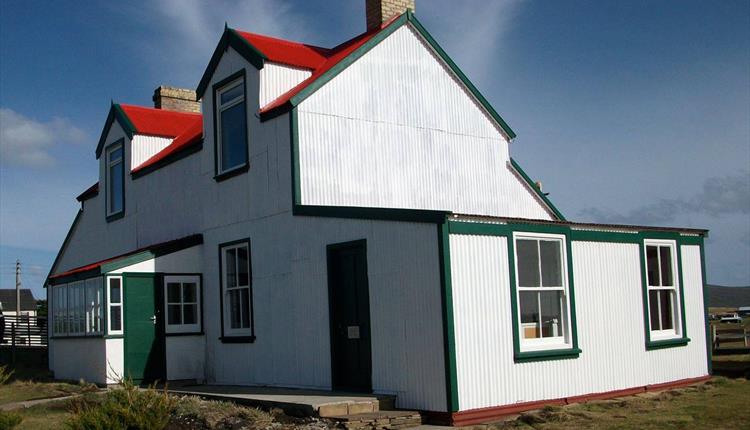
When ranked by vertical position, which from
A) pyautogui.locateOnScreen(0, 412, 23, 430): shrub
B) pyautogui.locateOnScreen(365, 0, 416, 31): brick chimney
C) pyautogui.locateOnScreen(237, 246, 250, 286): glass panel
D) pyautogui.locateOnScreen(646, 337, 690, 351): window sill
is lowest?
pyautogui.locateOnScreen(0, 412, 23, 430): shrub

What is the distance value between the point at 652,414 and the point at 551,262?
2927 millimetres

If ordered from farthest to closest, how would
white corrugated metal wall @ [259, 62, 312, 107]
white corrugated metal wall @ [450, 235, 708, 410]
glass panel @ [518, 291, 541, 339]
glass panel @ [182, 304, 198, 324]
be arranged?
glass panel @ [182, 304, 198, 324] → white corrugated metal wall @ [259, 62, 312, 107] → glass panel @ [518, 291, 541, 339] → white corrugated metal wall @ [450, 235, 708, 410]

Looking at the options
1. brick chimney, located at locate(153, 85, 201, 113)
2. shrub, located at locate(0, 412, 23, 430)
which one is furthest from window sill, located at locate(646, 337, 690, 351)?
brick chimney, located at locate(153, 85, 201, 113)

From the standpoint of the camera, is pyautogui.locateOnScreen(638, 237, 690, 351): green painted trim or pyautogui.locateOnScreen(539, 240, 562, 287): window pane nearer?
pyautogui.locateOnScreen(539, 240, 562, 287): window pane

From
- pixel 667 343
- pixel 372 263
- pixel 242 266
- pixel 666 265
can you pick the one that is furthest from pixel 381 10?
pixel 667 343

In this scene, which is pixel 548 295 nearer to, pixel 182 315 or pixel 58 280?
pixel 182 315

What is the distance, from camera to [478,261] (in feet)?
41.9

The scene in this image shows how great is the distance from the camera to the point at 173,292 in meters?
19.0

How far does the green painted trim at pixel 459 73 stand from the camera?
18969 mm

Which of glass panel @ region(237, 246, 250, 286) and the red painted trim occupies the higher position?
glass panel @ region(237, 246, 250, 286)

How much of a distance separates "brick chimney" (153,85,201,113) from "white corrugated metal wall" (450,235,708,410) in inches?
668

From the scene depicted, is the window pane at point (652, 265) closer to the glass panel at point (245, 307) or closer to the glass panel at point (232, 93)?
the glass panel at point (245, 307)

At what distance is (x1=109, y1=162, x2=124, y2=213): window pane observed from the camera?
24.5 metres

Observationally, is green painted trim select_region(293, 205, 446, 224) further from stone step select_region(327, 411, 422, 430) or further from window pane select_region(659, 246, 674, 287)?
window pane select_region(659, 246, 674, 287)
